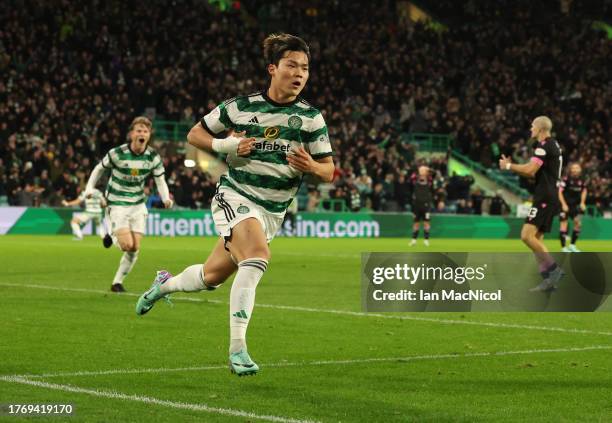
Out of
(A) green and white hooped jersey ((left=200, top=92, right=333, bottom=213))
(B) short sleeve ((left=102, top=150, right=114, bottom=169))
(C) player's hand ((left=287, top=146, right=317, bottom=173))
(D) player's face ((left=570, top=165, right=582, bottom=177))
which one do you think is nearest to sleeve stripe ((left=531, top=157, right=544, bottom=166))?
(B) short sleeve ((left=102, top=150, right=114, bottom=169))

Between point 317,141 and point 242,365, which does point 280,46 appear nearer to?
point 317,141

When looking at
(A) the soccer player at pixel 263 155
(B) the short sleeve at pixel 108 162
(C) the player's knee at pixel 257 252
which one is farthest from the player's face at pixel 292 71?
(B) the short sleeve at pixel 108 162

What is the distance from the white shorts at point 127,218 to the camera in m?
16.0

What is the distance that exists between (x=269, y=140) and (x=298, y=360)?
7.01 ft

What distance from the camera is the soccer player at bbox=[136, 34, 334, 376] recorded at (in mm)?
7954

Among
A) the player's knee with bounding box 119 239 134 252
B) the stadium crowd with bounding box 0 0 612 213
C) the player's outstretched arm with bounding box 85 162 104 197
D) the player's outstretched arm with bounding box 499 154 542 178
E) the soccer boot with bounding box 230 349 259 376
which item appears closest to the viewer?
the soccer boot with bounding box 230 349 259 376

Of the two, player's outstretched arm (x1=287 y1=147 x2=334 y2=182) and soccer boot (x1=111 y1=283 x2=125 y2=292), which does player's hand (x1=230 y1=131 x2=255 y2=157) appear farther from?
soccer boot (x1=111 y1=283 x2=125 y2=292)

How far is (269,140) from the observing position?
319 inches

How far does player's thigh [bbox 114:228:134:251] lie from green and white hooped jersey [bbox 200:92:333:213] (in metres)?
7.77

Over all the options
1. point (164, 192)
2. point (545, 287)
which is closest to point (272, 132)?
point (164, 192)

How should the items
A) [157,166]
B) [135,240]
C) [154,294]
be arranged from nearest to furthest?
1. [154,294]
2. [135,240]
3. [157,166]

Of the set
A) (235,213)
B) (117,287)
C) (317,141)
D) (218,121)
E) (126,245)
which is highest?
(218,121)

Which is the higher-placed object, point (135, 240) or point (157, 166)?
point (157, 166)

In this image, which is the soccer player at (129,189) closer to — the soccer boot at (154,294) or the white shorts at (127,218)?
the white shorts at (127,218)
